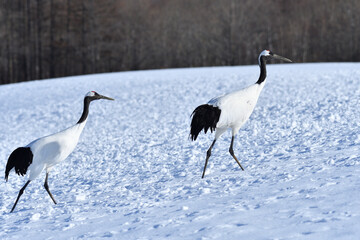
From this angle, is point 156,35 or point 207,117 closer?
point 207,117

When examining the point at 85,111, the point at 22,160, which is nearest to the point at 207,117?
the point at 85,111

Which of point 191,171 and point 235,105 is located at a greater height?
point 235,105

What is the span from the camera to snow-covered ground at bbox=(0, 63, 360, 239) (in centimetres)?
462

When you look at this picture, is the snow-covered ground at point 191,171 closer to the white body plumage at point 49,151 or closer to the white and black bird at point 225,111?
the white body plumage at point 49,151

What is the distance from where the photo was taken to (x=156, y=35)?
125 ft

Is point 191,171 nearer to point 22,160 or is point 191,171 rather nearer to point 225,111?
point 225,111

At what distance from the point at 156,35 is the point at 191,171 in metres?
31.8

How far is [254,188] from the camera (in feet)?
18.8

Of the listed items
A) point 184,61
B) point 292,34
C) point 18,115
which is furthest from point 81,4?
point 18,115

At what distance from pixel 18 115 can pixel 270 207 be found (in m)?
10.5

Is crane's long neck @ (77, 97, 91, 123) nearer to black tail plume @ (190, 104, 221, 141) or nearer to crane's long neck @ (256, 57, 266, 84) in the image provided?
black tail plume @ (190, 104, 221, 141)

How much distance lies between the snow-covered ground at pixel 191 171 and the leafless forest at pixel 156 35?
20.4 m

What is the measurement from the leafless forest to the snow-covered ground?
20425 mm

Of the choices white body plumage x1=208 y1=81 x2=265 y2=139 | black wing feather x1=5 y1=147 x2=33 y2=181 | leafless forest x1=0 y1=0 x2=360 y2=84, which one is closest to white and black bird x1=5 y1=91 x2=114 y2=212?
black wing feather x1=5 y1=147 x2=33 y2=181
